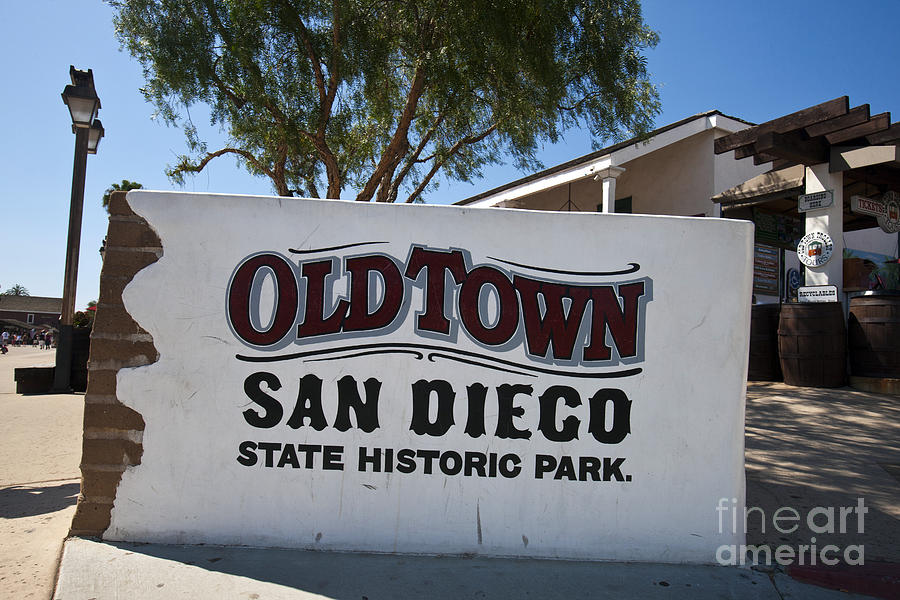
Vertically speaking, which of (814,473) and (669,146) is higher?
(669,146)

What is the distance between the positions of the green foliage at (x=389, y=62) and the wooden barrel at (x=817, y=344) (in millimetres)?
4243

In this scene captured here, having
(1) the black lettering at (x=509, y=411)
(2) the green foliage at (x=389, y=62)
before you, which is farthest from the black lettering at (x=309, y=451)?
(2) the green foliage at (x=389, y=62)

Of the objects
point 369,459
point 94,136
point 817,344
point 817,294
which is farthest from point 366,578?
point 94,136

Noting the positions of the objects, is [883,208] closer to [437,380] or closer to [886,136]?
[886,136]

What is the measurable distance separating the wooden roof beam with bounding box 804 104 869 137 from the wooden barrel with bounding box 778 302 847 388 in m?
2.75

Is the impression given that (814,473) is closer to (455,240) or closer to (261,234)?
(455,240)

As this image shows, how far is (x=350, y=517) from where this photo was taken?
3.59 meters

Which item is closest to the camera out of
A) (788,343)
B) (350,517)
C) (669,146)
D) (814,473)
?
(350,517)

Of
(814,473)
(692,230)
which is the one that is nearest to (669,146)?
(814,473)

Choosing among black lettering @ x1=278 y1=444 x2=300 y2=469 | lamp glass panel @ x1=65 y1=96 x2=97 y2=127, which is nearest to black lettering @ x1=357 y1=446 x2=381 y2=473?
black lettering @ x1=278 y1=444 x2=300 y2=469

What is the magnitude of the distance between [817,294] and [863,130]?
2.50 metres

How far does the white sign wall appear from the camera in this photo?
3592 mm

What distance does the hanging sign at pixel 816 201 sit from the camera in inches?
374

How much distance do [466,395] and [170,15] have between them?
8929 mm
